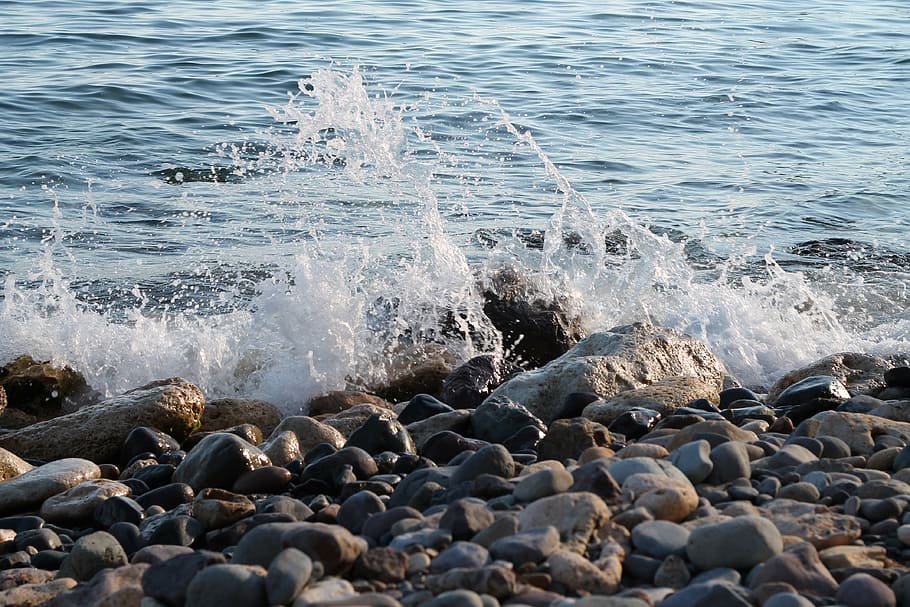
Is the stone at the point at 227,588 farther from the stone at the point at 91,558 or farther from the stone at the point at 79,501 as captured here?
the stone at the point at 79,501

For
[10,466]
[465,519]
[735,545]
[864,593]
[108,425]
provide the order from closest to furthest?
[864,593] → [735,545] → [465,519] → [10,466] → [108,425]

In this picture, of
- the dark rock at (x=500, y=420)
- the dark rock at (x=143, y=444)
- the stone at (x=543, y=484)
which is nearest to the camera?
the stone at (x=543, y=484)

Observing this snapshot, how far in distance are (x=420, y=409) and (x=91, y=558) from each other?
176 centimetres

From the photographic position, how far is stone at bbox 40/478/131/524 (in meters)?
3.79

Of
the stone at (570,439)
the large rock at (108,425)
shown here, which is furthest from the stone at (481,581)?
the large rock at (108,425)

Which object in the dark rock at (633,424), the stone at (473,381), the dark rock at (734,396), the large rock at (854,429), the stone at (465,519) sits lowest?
the stone at (473,381)

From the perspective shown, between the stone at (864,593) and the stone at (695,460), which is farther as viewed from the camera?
the stone at (695,460)

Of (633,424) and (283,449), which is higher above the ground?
(633,424)

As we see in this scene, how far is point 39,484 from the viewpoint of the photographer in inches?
157

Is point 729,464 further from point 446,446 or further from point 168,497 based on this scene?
point 168,497

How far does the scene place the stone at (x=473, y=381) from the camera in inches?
206

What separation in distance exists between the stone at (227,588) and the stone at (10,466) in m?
2.18

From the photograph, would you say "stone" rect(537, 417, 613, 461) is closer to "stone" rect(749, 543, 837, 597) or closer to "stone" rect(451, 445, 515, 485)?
"stone" rect(451, 445, 515, 485)

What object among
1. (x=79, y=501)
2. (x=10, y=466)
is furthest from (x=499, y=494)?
(x=10, y=466)
